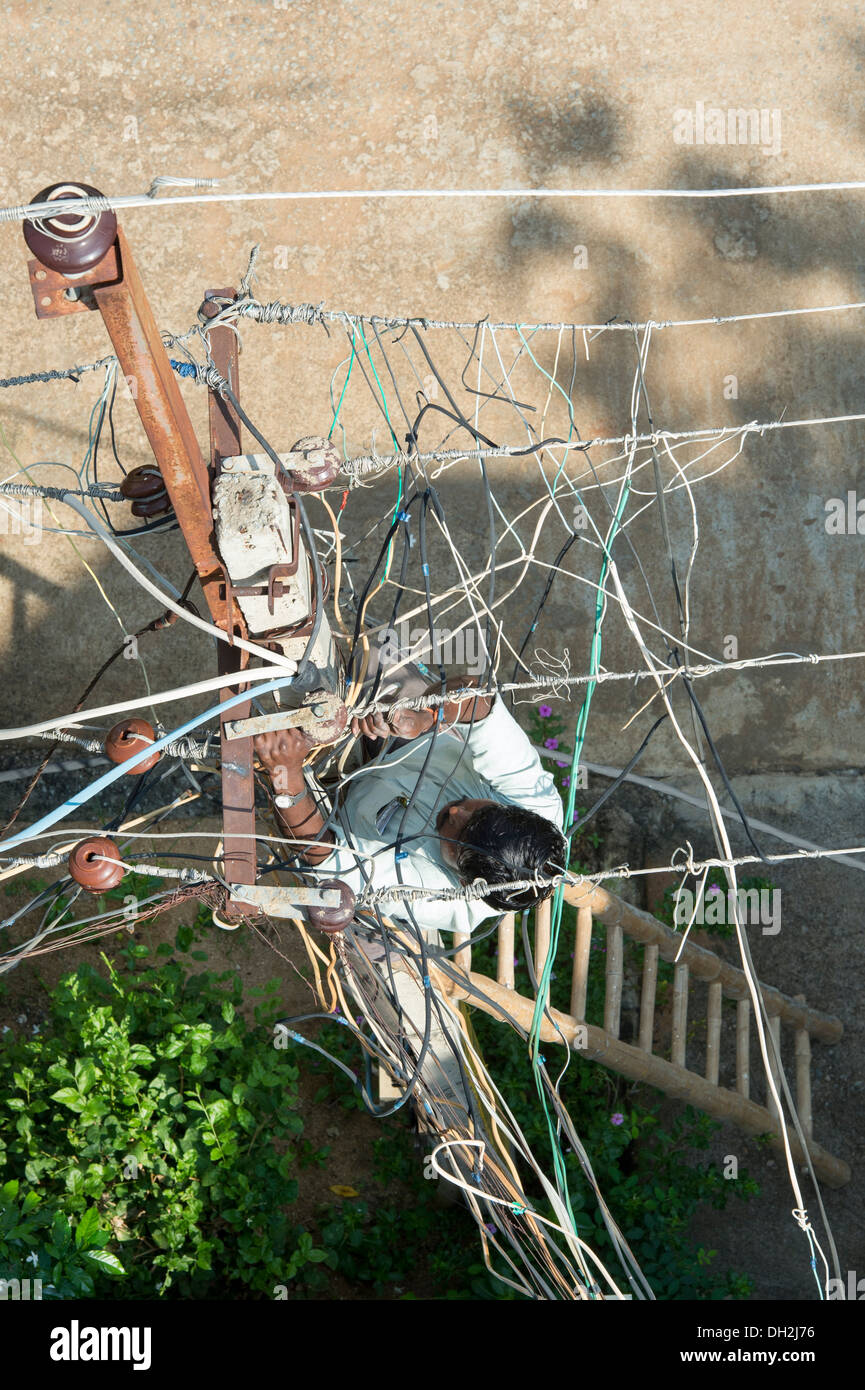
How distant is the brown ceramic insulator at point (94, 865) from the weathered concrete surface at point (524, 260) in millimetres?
3288

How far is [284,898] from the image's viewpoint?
2.71 m

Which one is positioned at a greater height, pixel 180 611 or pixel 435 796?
pixel 180 611

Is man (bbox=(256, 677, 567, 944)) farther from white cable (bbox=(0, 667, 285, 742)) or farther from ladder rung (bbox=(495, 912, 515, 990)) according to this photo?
ladder rung (bbox=(495, 912, 515, 990))

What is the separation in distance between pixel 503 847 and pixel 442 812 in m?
0.35

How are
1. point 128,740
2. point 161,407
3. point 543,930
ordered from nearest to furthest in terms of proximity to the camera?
point 161,407
point 128,740
point 543,930

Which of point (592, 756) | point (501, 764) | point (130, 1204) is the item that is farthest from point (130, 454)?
point (130, 1204)

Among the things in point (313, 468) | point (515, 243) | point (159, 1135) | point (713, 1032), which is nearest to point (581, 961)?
point (713, 1032)

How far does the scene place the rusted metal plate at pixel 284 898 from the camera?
2654mm

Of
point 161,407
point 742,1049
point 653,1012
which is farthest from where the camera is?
point 742,1049

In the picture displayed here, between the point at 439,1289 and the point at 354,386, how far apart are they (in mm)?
4769

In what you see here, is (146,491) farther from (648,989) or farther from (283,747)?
(648,989)

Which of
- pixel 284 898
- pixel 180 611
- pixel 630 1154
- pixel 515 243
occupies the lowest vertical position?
pixel 630 1154

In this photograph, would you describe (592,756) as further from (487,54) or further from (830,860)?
(487,54)

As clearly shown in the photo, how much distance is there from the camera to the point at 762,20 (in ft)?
20.4
